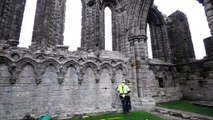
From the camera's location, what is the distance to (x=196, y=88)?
379 inches

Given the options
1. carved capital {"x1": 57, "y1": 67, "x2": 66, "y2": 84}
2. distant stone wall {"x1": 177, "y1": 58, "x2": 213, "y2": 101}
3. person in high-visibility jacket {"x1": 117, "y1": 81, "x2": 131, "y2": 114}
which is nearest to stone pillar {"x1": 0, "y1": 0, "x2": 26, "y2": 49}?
carved capital {"x1": 57, "y1": 67, "x2": 66, "y2": 84}

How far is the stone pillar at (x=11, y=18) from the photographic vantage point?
21.1 ft

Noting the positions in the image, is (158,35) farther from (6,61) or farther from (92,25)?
(6,61)

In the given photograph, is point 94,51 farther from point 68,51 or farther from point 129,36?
point 129,36

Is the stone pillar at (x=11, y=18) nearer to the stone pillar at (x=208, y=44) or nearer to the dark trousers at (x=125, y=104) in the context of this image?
the dark trousers at (x=125, y=104)

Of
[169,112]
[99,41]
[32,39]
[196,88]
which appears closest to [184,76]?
[196,88]

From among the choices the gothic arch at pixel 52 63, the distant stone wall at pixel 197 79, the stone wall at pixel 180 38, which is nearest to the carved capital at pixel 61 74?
the gothic arch at pixel 52 63

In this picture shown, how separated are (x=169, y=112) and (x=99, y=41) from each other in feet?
16.6

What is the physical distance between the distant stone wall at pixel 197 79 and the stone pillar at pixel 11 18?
1050cm

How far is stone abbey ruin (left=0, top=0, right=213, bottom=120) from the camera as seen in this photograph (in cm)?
550

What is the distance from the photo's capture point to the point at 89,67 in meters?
6.85

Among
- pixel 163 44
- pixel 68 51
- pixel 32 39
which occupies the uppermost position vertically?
pixel 163 44

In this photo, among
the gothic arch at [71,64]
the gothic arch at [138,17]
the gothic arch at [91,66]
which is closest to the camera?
the gothic arch at [71,64]

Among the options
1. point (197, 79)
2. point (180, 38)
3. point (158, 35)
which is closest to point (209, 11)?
point (197, 79)
